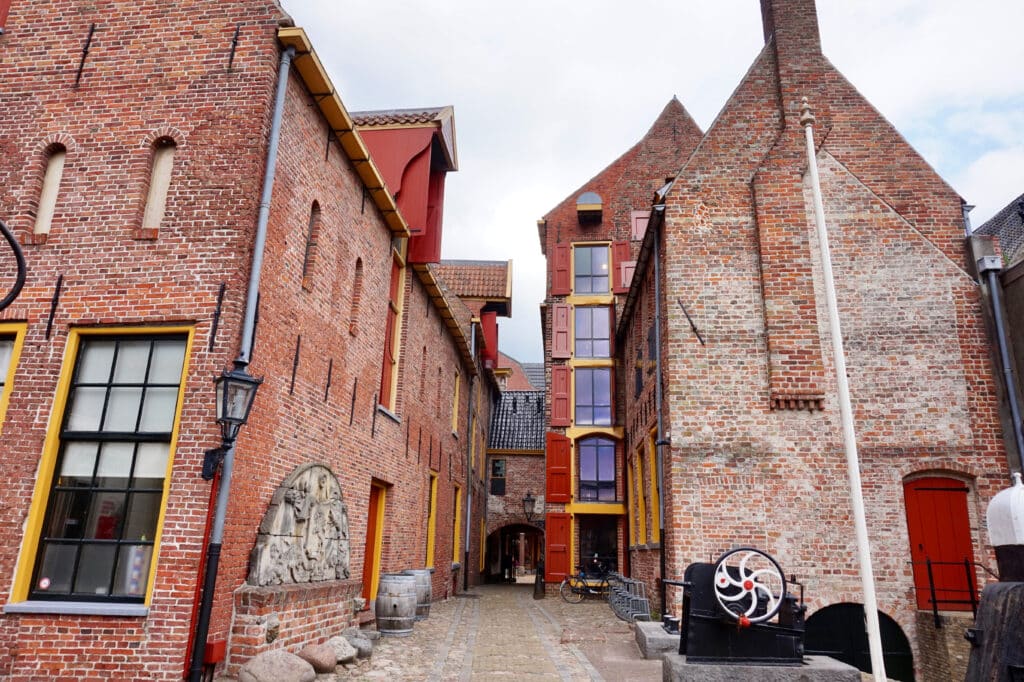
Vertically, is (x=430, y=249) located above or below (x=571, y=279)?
Result: below

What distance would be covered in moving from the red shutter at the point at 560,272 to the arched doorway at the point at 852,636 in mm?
13912

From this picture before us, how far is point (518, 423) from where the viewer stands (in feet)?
92.6

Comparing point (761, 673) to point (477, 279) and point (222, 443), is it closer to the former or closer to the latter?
point (222, 443)

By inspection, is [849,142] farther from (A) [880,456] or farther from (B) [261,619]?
(B) [261,619]

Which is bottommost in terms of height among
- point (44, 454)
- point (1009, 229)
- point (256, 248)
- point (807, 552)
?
point (807, 552)

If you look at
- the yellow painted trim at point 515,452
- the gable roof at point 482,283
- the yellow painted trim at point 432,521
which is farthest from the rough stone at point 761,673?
the yellow painted trim at point 515,452

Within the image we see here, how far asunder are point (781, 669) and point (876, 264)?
7102 millimetres

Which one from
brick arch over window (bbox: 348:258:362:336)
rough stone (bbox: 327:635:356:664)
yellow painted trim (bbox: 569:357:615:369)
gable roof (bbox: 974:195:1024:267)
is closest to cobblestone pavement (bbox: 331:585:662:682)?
rough stone (bbox: 327:635:356:664)

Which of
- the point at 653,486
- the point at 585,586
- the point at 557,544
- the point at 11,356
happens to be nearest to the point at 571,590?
the point at 557,544

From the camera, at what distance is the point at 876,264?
32.8 ft

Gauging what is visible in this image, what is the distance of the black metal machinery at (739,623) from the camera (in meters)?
5.11

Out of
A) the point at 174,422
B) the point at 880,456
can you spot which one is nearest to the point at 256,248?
A: the point at 174,422

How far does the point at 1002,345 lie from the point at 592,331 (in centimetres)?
1276

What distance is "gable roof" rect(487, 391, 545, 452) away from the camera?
26.7 metres
